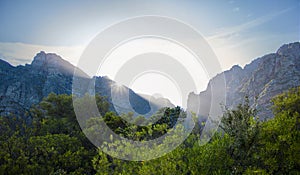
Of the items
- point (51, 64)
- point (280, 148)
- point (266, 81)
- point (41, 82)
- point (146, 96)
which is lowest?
point (280, 148)

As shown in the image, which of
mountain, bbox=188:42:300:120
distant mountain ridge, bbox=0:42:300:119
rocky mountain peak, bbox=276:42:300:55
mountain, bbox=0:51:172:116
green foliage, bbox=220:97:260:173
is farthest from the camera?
rocky mountain peak, bbox=276:42:300:55

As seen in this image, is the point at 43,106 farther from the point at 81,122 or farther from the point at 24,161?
the point at 24,161

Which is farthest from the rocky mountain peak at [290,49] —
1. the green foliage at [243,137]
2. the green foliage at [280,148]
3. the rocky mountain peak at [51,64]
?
the green foliage at [243,137]

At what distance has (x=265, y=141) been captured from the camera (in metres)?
13.3

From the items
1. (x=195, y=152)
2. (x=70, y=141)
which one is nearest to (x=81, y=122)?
(x=70, y=141)

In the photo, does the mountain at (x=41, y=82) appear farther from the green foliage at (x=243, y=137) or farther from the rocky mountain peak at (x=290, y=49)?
the green foliage at (x=243, y=137)

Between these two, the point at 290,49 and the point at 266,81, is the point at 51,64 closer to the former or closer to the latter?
the point at 266,81

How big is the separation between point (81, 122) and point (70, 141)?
14004 mm

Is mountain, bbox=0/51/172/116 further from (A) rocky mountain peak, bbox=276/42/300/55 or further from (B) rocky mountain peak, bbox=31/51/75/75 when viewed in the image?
(A) rocky mountain peak, bbox=276/42/300/55

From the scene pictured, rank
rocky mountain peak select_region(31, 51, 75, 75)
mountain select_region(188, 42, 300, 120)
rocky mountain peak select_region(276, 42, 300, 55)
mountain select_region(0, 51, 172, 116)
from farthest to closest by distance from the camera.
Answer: rocky mountain peak select_region(31, 51, 75, 75) → rocky mountain peak select_region(276, 42, 300, 55) → mountain select_region(0, 51, 172, 116) → mountain select_region(188, 42, 300, 120)

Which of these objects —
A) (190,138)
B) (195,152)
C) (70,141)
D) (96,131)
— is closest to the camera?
(195,152)

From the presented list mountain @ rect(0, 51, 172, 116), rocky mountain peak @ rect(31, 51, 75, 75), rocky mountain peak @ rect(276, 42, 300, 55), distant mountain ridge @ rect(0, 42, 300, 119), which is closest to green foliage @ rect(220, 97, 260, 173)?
distant mountain ridge @ rect(0, 42, 300, 119)

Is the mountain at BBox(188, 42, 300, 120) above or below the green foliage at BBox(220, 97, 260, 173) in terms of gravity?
above

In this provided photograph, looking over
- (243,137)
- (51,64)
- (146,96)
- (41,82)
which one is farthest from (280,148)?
(51,64)
